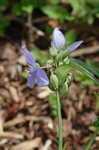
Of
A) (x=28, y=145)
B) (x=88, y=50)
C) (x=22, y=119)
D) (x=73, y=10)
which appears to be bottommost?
(x=28, y=145)

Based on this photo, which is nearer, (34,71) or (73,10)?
(34,71)

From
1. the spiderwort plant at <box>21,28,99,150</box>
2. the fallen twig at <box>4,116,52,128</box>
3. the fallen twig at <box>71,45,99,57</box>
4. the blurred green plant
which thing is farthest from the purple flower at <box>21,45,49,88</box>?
the fallen twig at <box>71,45,99,57</box>

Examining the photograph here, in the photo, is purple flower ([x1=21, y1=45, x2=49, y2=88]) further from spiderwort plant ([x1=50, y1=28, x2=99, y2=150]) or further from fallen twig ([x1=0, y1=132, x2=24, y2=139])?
fallen twig ([x1=0, y1=132, x2=24, y2=139])

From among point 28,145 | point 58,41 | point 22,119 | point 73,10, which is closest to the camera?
point 58,41

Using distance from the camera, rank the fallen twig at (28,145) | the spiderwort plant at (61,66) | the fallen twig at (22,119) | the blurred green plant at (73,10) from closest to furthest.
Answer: the spiderwort plant at (61,66)
the fallen twig at (28,145)
the fallen twig at (22,119)
the blurred green plant at (73,10)

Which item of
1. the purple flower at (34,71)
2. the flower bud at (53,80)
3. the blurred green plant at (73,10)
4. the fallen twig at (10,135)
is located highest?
the blurred green plant at (73,10)

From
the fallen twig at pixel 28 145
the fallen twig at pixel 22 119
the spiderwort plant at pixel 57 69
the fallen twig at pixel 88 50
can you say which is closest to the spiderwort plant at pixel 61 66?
the spiderwort plant at pixel 57 69

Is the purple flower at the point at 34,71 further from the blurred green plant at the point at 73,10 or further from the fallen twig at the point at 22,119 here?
the blurred green plant at the point at 73,10

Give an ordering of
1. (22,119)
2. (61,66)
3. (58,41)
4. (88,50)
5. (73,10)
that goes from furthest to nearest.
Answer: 1. (88,50)
2. (73,10)
3. (22,119)
4. (58,41)
5. (61,66)

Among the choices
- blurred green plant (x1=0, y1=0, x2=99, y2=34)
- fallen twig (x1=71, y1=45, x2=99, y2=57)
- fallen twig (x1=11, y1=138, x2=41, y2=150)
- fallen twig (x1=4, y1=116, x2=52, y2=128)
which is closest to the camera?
fallen twig (x1=11, y1=138, x2=41, y2=150)

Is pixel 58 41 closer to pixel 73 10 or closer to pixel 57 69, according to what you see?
pixel 57 69

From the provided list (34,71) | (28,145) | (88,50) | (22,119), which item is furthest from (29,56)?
(88,50)

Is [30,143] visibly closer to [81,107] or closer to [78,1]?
[81,107]
